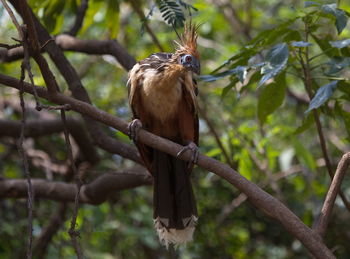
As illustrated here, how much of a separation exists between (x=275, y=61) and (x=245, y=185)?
600 millimetres

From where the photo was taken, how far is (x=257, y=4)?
6461 millimetres

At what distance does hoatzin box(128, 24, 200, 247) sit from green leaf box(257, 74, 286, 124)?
0.37m

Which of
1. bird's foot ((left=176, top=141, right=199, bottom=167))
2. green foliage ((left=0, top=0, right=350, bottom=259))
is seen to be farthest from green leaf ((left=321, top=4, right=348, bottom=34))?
green foliage ((left=0, top=0, right=350, bottom=259))

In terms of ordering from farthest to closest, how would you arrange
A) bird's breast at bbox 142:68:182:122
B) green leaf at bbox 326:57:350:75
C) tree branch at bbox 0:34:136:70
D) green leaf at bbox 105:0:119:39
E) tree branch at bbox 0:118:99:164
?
tree branch at bbox 0:118:99:164 → tree branch at bbox 0:34:136:70 → green leaf at bbox 105:0:119:39 → bird's breast at bbox 142:68:182:122 → green leaf at bbox 326:57:350:75

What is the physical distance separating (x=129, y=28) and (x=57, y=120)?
1505 millimetres

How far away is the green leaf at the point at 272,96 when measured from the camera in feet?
9.14

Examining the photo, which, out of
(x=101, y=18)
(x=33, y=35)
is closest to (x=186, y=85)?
(x=33, y=35)

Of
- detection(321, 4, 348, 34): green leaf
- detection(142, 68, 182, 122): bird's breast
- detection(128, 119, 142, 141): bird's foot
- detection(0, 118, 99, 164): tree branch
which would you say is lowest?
detection(128, 119, 142, 141): bird's foot

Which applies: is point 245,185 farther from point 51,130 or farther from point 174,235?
point 51,130

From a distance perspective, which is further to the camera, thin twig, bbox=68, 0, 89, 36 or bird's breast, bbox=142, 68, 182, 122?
thin twig, bbox=68, 0, 89, 36

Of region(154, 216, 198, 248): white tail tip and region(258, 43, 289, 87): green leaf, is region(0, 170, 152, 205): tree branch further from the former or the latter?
region(258, 43, 289, 87): green leaf

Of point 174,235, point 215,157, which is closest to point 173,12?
point 174,235

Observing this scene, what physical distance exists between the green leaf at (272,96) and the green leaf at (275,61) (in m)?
0.33

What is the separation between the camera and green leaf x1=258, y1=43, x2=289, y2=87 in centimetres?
238
